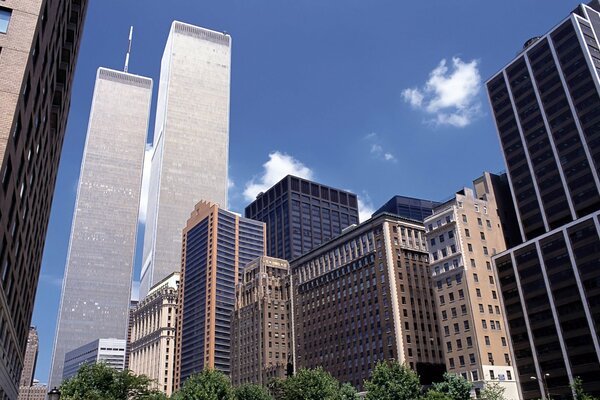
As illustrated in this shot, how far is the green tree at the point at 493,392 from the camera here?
97125mm

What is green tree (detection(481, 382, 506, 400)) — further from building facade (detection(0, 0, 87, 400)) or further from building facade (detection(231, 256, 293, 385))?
building facade (detection(0, 0, 87, 400))

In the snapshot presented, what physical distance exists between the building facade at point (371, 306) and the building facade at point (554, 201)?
852 inches

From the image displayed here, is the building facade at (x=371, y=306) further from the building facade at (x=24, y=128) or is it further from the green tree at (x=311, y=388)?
the building facade at (x=24, y=128)

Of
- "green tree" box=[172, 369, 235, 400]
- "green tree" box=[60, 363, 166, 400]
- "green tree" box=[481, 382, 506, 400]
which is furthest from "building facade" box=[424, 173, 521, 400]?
"green tree" box=[60, 363, 166, 400]

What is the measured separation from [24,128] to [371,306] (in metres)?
109

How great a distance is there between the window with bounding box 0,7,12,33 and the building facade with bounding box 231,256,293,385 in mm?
140868

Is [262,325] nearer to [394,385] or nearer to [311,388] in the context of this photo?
[311,388]

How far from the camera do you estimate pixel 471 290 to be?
11931 centimetres

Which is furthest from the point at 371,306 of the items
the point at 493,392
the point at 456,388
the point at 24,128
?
the point at 24,128

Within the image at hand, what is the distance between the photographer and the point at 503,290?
12319 centimetres

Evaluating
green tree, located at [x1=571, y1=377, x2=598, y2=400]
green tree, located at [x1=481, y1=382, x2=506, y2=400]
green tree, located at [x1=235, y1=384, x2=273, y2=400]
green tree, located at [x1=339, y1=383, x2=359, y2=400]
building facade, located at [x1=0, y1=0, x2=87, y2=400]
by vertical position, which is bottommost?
green tree, located at [x1=571, y1=377, x2=598, y2=400]

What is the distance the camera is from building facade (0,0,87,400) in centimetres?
4003

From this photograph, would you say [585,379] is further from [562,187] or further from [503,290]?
[562,187]

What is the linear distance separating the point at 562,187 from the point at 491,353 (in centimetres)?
4093
